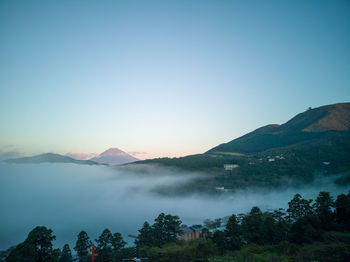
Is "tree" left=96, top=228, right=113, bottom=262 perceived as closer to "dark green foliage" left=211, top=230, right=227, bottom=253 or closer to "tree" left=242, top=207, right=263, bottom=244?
"dark green foliage" left=211, top=230, right=227, bottom=253

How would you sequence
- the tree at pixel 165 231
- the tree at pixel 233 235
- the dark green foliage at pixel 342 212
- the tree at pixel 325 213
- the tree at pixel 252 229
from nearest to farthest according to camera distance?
the dark green foliage at pixel 342 212 → the tree at pixel 233 235 → the tree at pixel 325 213 → the tree at pixel 252 229 → the tree at pixel 165 231

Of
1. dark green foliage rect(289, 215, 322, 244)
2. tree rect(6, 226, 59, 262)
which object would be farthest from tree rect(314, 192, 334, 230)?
tree rect(6, 226, 59, 262)

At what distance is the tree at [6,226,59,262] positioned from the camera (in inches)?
1101

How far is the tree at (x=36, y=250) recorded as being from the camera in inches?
1101

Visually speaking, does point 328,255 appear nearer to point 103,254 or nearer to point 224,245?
point 224,245

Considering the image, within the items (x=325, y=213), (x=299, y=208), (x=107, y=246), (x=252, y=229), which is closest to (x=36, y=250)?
(x=107, y=246)

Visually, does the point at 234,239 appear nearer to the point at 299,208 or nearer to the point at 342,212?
the point at 299,208

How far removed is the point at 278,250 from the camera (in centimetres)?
1989

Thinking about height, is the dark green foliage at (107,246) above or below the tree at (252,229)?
below

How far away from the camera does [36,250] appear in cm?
2970

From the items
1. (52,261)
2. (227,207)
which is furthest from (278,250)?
(227,207)

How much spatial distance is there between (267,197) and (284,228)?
537ft

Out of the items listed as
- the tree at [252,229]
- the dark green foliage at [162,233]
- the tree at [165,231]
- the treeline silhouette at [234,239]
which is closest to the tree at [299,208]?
the treeline silhouette at [234,239]

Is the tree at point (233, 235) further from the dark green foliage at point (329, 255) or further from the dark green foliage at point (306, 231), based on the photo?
the dark green foliage at point (329, 255)
